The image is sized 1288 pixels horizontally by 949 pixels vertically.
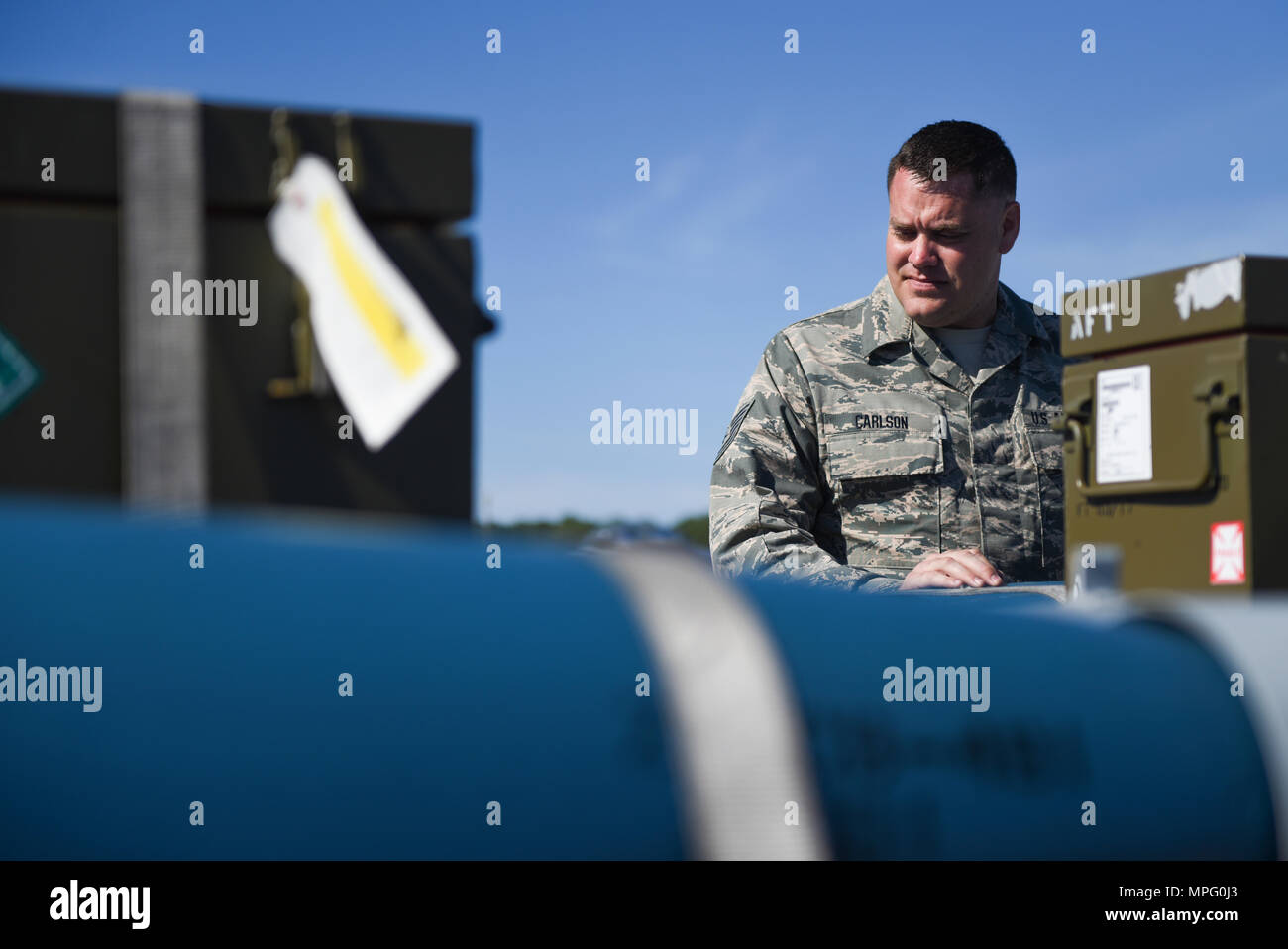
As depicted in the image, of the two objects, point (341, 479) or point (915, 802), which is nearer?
point (915, 802)

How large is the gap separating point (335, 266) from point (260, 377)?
25 centimetres

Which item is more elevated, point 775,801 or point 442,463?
point 442,463

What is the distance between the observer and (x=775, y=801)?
838mm

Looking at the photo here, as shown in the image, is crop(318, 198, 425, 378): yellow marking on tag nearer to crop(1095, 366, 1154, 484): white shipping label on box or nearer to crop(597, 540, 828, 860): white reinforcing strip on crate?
crop(1095, 366, 1154, 484): white shipping label on box

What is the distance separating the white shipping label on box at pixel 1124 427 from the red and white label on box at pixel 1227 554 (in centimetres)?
16

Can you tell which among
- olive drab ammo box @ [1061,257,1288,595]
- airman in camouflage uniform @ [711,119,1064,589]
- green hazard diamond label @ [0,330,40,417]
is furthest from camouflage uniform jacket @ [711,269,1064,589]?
green hazard diamond label @ [0,330,40,417]

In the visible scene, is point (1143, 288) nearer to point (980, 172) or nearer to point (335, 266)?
point (980, 172)

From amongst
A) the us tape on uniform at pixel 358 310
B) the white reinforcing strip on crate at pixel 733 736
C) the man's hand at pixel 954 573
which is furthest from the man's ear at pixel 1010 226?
the white reinforcing strip on crate at pixel 733 736

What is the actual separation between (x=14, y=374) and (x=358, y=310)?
0.58m

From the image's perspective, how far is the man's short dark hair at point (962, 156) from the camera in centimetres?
246

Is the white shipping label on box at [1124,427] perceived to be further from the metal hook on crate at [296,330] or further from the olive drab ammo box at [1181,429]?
the metal hook on crate at [296,330]

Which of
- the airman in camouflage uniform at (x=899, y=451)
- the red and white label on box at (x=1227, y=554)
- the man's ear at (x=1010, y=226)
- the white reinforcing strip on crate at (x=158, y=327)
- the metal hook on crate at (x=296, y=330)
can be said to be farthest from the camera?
the man's ear at (x=1010, y=226)

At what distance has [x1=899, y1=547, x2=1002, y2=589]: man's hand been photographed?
183cm
